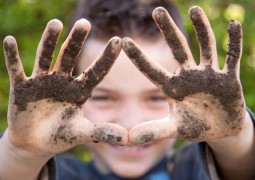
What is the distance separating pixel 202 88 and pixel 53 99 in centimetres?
36

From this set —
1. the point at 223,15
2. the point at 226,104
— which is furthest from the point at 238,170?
the point at 223,15

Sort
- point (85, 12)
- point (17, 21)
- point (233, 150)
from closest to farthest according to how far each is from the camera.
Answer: point (233, 150) < point (85, 12) < point (17, 21)

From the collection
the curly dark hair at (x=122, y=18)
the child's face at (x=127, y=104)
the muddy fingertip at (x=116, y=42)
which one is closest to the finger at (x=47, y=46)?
the muddy fingertip at (x=116, y=42)

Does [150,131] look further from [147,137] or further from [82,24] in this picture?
[82,24]

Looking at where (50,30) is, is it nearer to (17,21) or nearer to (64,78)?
(64,78)

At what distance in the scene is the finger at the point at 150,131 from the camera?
110 cm

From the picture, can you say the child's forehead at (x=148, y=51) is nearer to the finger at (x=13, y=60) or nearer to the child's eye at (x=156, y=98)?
the child's eye at (x=156, y=98)

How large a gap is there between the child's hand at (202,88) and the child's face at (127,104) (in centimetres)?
48

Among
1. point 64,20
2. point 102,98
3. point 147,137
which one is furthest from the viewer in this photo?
point 64,20

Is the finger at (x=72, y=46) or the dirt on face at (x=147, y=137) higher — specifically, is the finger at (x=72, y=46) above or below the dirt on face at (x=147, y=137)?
above

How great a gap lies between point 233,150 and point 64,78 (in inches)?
19.7

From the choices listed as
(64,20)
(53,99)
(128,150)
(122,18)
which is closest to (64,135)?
(53,99)

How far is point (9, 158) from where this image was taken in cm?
130

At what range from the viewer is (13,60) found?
113 centimetres
